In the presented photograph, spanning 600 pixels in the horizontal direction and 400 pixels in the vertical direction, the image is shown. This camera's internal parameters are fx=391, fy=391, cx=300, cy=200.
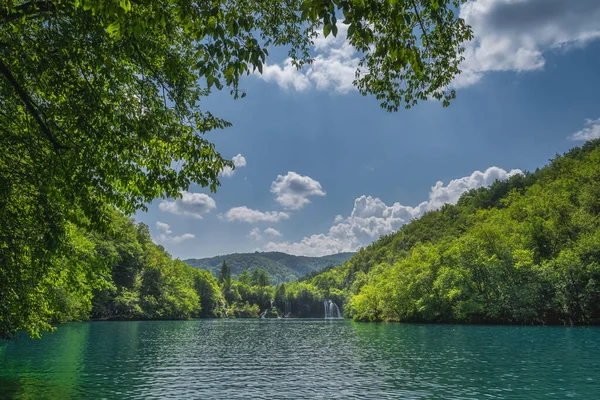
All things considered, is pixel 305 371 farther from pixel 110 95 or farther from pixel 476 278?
pixel 476 278

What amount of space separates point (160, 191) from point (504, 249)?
70.4 meters

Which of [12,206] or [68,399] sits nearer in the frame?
[12,206]

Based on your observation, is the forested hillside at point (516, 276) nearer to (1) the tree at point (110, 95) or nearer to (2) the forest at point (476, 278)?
(2) the forest at point (476, 278)

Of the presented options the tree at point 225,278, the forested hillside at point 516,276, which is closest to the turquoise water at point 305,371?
the forested hillside at point 516,276

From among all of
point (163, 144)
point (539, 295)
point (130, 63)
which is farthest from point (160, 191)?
point (539, 295)

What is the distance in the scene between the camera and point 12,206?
1062cm

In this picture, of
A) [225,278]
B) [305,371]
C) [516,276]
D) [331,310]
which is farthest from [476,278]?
[225,278]

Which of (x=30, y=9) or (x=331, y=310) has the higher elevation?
(x=30, y=9)

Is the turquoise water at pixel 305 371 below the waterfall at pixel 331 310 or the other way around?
the other way around

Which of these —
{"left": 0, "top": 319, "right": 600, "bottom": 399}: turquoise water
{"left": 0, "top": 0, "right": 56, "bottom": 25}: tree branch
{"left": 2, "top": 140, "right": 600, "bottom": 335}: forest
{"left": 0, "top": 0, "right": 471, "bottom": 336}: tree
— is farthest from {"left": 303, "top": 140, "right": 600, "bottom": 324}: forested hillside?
{"left": 0, "top": 0, "right": 56, "bottom": 25}: tree branch

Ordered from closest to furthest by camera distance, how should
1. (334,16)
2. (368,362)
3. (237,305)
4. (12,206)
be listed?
(334,16) → (12,206) → (368,362) → (237,305)

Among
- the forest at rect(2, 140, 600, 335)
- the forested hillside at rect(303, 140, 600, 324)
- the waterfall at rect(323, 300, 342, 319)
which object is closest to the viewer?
the forest at rect(2, 140, 600, 335)

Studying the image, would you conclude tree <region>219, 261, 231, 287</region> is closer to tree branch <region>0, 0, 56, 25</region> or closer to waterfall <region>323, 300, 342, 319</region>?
waterfall <region>323, 300, 342, 319</region>

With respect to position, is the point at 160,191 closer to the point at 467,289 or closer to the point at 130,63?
the point at 130,63
